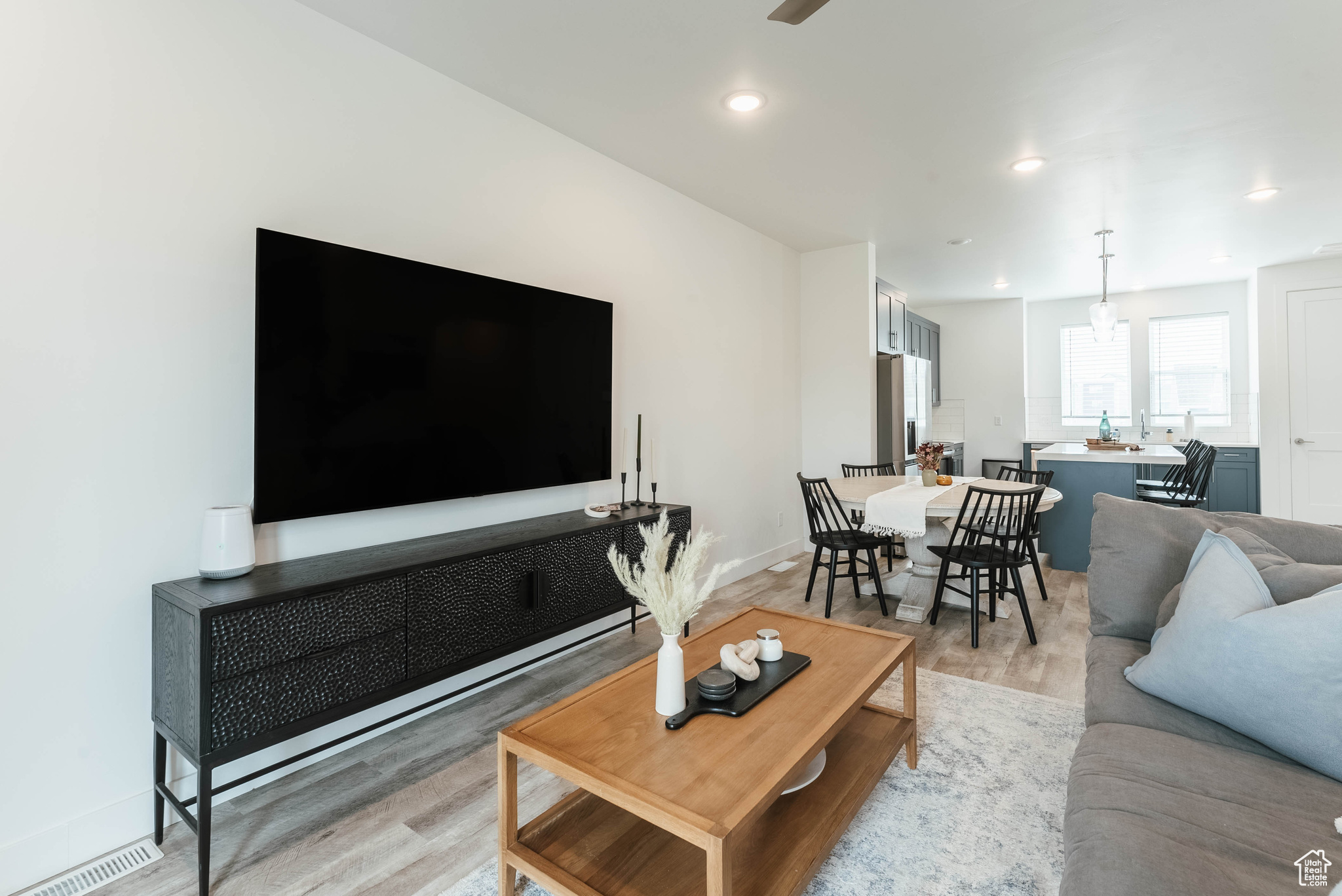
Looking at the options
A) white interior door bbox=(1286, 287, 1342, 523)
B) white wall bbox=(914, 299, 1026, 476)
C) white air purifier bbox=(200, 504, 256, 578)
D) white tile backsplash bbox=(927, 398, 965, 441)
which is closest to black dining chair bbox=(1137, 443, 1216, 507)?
white interior door bbox=(1286, 287, 1342, 523)

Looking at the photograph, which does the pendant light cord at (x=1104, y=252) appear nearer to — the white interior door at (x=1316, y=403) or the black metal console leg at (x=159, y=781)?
the white interior door at (x=1316, y=403)

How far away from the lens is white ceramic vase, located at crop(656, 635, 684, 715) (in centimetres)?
155

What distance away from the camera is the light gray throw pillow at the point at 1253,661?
4.02 ft

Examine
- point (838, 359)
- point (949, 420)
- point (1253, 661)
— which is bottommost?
point (1253, 661)

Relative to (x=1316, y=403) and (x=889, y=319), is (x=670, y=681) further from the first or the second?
(x=1316, y=403)

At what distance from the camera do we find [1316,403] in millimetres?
5727

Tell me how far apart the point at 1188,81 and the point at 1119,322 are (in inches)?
208

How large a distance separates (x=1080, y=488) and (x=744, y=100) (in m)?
3.63

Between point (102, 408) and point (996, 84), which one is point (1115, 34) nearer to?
point (996, 84)

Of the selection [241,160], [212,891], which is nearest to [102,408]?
[241,160]

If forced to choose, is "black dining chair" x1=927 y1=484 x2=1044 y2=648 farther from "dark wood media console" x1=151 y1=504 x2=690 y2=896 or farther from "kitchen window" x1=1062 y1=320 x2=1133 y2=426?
"kitchen window" x1=1062 y1=320 x2=1133 y2=426

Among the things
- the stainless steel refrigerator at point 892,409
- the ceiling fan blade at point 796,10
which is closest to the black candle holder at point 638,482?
the ceiling fan blade at point 796,10

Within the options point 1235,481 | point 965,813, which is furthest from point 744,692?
point 1235,481

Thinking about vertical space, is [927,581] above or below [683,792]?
below
